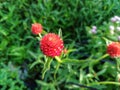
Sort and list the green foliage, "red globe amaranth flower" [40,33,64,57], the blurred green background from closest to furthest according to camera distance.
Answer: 1. "red globe amaranth flower" [40,33,64,57]
2. the green foliage
3. the blurred green background

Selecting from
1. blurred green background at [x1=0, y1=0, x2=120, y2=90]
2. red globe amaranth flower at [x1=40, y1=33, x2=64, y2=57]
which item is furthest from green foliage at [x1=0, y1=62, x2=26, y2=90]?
red globe amaranth flower at [x1=40, y1=33, x2=64, y2=57]

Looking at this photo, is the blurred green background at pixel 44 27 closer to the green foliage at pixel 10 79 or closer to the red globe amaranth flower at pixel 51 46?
the green foliage at pixel 10 79

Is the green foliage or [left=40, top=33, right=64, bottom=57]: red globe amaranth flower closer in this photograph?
[left=40, top=33, right=64, bottom=57]: red globe amaranth flower

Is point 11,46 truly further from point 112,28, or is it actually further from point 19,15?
point 112,28

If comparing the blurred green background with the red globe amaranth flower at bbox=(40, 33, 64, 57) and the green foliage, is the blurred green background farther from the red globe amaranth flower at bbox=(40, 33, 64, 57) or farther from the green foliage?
the red globe amaranth flower at bbox=(40, 33, 64, 57)

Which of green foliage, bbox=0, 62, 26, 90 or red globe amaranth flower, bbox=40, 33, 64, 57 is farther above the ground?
red globe amaranth flower, bbox=40, 33, 64, 57

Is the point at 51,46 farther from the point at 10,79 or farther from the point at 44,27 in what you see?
the point at 44,27

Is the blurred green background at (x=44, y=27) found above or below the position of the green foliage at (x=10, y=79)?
above

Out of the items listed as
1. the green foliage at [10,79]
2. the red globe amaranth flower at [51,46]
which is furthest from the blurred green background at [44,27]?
the red globe amaranth flower at [51,46]

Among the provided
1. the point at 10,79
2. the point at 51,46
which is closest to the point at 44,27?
the point at 10,79
